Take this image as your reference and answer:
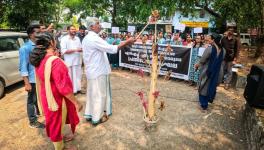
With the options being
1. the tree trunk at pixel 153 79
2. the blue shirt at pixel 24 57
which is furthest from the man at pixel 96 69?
the blue shirt at pixel 24 57

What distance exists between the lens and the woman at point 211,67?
5.11m

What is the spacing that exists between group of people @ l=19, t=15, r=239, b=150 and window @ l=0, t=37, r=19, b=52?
2.18m

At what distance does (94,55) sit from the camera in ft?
13.8

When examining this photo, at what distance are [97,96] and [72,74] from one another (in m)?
2.08

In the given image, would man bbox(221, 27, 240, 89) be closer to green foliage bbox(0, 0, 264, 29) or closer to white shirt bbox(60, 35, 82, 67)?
green foliage bbox(0, 0, 264, 29)

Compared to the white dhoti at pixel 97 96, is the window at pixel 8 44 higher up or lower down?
higher up

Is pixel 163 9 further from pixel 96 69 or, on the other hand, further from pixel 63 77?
pixel 63 77

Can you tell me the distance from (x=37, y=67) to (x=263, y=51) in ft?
47.0

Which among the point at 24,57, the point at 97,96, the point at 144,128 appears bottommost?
the point at 144,128

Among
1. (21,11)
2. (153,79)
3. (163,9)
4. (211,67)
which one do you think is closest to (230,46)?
(211,67)

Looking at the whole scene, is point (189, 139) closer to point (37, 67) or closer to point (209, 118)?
point (209, 118)

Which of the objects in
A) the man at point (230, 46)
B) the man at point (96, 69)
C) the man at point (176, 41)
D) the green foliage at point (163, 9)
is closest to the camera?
the man at point (96, 69)

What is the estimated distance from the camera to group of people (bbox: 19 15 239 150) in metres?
3.08

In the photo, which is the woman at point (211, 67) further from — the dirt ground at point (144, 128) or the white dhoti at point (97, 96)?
the white dhoti at point (97, 96)
